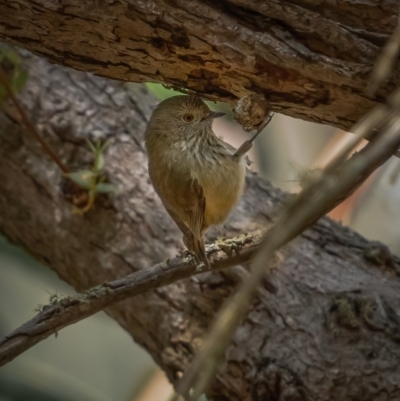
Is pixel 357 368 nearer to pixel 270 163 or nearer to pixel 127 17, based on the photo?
pixel 127 17

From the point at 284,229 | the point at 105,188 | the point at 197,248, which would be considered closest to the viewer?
the point at 284,229

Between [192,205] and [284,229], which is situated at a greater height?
[192,205]

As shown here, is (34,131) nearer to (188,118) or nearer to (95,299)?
(188,118)

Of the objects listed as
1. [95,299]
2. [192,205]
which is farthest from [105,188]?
[95,299]

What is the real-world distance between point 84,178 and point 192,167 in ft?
1.82

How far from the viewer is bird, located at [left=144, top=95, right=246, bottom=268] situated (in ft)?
7.38

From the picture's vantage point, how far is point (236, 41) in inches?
61.2

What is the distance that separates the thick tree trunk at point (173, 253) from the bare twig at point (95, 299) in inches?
19.3

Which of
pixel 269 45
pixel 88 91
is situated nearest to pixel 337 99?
pixel 269 45

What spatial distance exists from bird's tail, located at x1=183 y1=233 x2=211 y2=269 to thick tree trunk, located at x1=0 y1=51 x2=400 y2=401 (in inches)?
11.3

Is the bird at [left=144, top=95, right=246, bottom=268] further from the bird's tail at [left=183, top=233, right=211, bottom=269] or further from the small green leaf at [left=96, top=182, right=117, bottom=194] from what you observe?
the small green leaf at [left=96, top=182, right=117, bottom=194]

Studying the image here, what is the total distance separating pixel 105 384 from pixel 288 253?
229cm

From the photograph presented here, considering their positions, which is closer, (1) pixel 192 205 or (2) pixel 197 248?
(2) pixel 197 248

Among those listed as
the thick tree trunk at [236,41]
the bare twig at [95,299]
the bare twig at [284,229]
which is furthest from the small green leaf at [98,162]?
the bare twig at [284,229]
